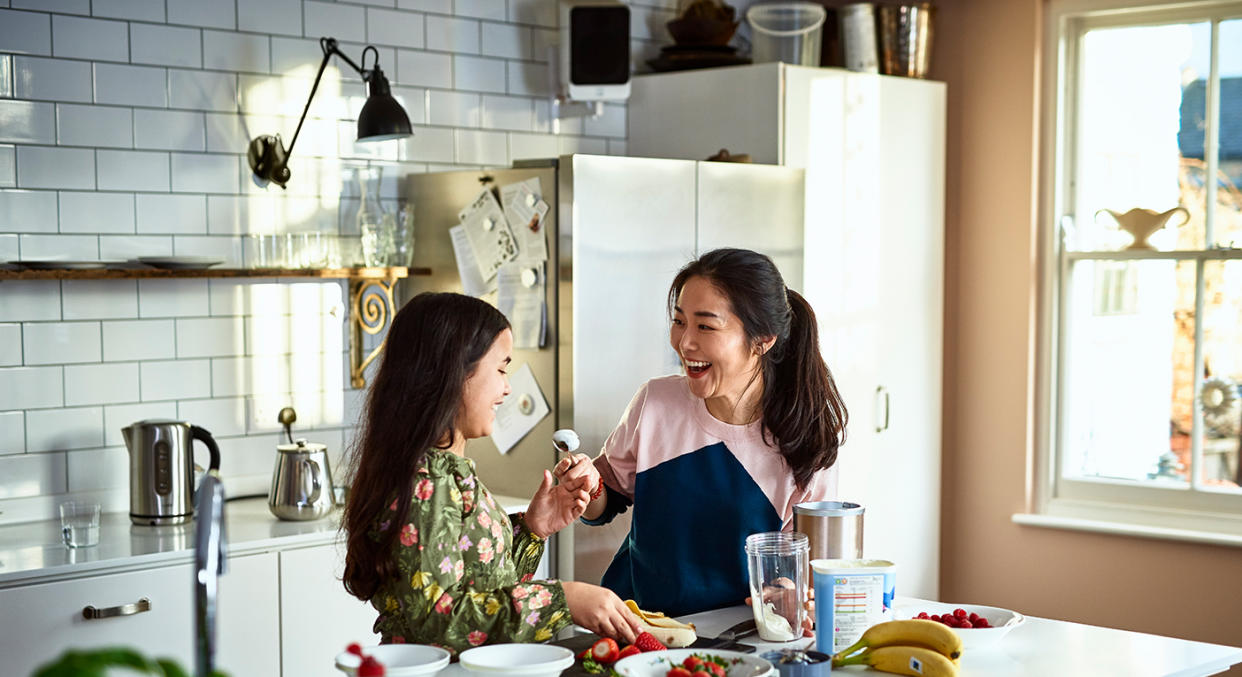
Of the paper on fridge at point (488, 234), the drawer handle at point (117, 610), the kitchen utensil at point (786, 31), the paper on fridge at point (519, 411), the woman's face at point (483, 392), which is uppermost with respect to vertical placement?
the kitchen utensil at point (786, 31)

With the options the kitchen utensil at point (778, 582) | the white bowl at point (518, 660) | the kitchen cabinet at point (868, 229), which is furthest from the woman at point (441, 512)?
the kitchen cabinet at point (868, 229)

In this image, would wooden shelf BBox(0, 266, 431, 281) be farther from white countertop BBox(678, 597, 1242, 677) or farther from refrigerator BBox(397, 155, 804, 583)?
white countertop BBox(678, 597, 1242, 677)

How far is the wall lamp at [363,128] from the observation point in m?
Result: 3.52

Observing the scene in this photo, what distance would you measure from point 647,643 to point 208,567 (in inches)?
35.5

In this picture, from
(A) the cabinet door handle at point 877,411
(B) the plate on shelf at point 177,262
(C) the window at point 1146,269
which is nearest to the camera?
(B) the plate on shelf at point 177,262

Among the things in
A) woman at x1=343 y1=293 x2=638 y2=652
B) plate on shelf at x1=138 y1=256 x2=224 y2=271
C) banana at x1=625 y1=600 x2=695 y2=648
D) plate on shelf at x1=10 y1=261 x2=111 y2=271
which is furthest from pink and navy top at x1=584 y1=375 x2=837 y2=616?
plate on shelf at x1=10 y1=261 x2=111 y2=271

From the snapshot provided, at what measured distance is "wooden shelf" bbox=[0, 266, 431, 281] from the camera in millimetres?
3141

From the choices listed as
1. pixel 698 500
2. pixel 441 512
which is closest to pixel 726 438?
pixel 698 500

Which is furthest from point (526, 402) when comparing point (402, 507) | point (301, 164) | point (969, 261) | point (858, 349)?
point (969, 261)

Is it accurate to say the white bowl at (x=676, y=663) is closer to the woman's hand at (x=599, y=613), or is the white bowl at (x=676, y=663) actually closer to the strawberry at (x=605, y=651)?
the strawberry at (x=605, y=651)

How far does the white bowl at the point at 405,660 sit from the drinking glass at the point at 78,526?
1.42 meters

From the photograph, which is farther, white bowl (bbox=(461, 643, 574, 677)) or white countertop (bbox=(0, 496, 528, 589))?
white countertop (bbox=(0, 496, 528, 589))

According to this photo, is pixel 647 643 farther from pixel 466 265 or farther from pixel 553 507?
pixel 466 265

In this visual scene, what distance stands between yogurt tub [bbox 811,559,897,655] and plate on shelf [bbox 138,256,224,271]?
1.91 m
